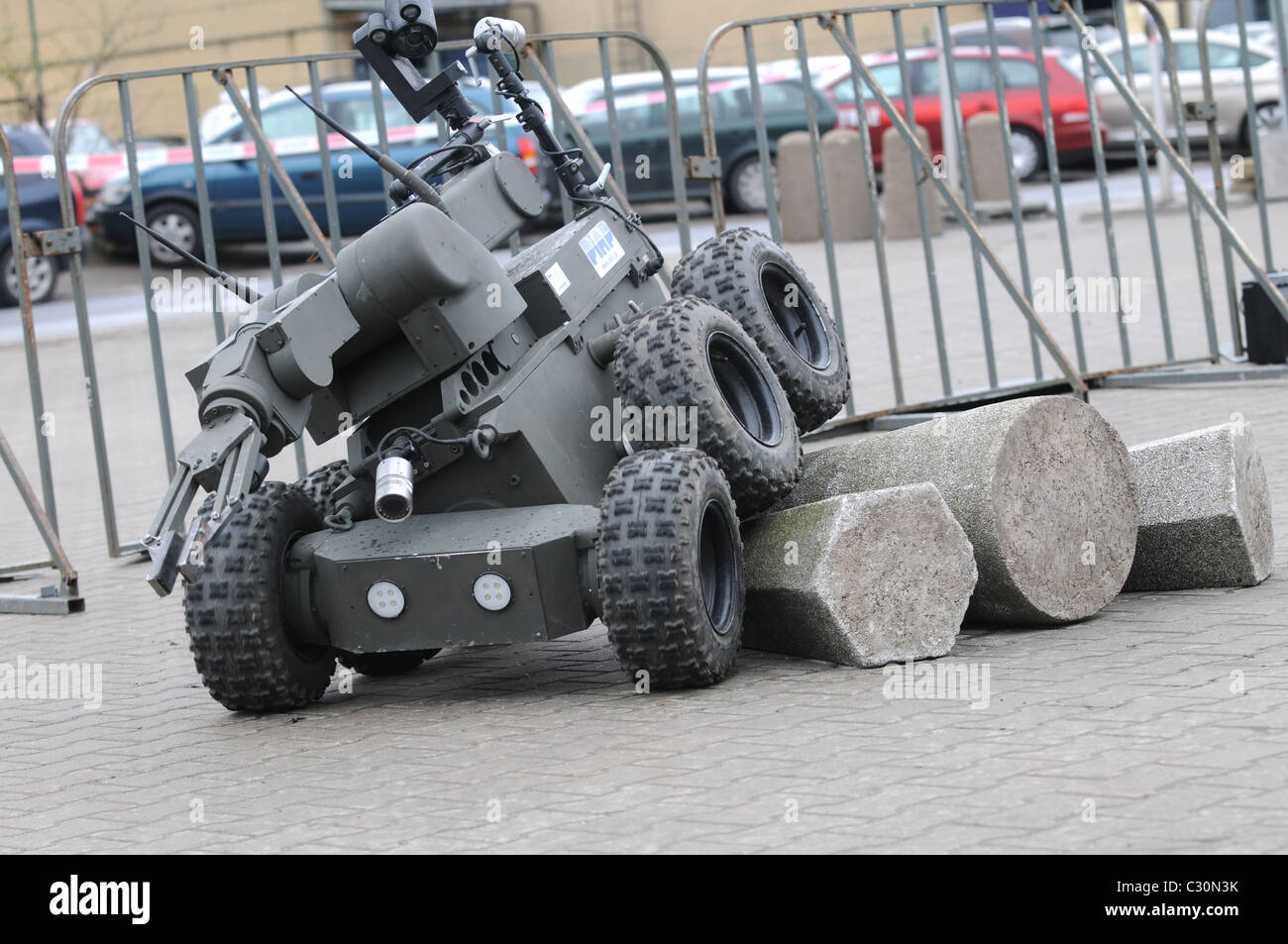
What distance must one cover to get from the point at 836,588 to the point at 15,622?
404 centimetres

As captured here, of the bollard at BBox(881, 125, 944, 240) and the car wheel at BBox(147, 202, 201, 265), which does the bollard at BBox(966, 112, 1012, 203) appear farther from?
the car wheel at BBox(147, 202, 201, 265)

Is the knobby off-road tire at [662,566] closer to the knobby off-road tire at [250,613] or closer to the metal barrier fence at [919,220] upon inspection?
the knobby off-road tire at [250,613]

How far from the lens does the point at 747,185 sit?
24.5m

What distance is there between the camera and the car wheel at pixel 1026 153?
25.9 metres

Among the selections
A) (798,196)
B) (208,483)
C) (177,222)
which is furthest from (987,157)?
(208,483)

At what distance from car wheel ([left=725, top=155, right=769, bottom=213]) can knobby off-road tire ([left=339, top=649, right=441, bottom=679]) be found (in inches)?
724

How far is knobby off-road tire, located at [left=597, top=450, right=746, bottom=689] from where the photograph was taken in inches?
211

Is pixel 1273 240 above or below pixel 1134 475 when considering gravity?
above

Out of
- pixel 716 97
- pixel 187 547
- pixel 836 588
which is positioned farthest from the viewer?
pixel 716 97

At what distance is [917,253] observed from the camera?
772 inches

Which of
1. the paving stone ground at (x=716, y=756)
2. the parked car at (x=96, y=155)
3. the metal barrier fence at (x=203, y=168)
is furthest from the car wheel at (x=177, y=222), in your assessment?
the paving stone ground at (x=716, y=756)

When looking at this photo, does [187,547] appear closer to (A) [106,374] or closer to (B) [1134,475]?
(B) [1134,475]

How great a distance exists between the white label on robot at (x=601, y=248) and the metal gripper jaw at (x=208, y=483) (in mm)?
1515

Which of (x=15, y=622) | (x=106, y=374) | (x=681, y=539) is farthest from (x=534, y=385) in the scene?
(x=106, y=374)
